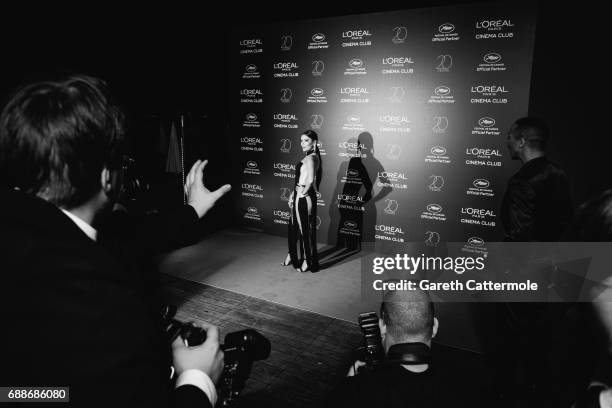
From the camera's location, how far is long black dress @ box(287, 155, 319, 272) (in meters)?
4.88

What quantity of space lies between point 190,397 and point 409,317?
910mm

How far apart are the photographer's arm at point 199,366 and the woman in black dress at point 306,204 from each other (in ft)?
12.6

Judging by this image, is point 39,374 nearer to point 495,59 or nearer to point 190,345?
point 190,345

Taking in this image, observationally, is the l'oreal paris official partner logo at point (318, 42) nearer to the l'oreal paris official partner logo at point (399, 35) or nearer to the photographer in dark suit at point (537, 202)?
the l'oreal paris official partner logo at point (399, 35)

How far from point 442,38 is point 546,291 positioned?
3.92m

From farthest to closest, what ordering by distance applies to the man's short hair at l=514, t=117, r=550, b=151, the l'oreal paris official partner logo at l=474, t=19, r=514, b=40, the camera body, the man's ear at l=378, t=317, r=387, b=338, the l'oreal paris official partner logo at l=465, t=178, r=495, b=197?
1. the l'oreal paris official partner logo at l=465, t=178, r=495, b=197
2. the l'oreal paris official partner logo at l=474, t=19, r=514, b=40
3. the man's short hair at l=514, t=117, r=550, b=151
4. the man's ear at l=378, t=317, r=387, b=338
5. the camera body

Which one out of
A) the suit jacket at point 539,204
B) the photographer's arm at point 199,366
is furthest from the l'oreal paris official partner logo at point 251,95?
the photographer's arm at point 199,366

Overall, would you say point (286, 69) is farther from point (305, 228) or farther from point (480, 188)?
point (480, 188)

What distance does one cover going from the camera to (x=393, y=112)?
5.45 metres

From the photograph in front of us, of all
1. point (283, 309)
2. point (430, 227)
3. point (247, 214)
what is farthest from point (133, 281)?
point (247, 214)

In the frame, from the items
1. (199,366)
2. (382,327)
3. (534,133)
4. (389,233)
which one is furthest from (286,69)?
(199,366)

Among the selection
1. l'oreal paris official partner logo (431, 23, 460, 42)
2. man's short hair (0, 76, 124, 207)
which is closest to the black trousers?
l'oreal paris official partner logo (431, 23, 460, 42)

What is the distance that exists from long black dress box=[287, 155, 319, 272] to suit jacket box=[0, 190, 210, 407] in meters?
4.14

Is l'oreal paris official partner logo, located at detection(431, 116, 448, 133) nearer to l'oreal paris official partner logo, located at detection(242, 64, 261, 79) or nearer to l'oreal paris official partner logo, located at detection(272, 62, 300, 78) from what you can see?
l'oreal paris official partner logo, located at detection(272, 62, 300, 78)
